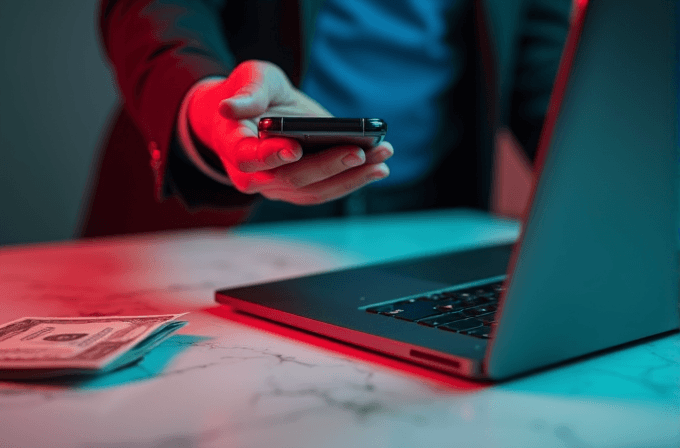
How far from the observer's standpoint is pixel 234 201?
1292 mm

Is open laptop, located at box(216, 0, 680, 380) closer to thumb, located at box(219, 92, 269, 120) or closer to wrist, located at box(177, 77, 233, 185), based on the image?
thumb, located at box(219, 92, 269, 120)

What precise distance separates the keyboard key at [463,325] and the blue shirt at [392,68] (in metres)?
1.13

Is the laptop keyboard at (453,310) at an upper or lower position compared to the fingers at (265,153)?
lower

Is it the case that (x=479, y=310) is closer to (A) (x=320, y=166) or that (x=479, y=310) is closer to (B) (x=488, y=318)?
(B) (x=488, y=318)

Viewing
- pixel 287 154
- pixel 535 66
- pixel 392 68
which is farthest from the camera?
pixel 535 66

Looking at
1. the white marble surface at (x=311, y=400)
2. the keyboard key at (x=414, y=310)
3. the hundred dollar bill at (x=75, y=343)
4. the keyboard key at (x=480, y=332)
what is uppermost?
the keyboard key at (x=480, y=332)

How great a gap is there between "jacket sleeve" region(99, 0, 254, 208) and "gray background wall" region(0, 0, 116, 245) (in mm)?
1425

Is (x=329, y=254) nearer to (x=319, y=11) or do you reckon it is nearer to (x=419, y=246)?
(x=419, y=246)

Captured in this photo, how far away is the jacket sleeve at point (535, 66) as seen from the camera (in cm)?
208

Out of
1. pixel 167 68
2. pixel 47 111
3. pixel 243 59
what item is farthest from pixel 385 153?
pixel 47 111

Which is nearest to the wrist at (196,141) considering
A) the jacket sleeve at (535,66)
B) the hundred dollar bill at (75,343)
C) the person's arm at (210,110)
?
the person's arm at (210,110)

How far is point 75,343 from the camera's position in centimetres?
57

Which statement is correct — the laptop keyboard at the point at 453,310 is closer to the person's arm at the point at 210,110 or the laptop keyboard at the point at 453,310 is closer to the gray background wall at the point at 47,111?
the person's arm at the point at 210,110

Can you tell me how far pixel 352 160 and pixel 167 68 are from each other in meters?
0.55
